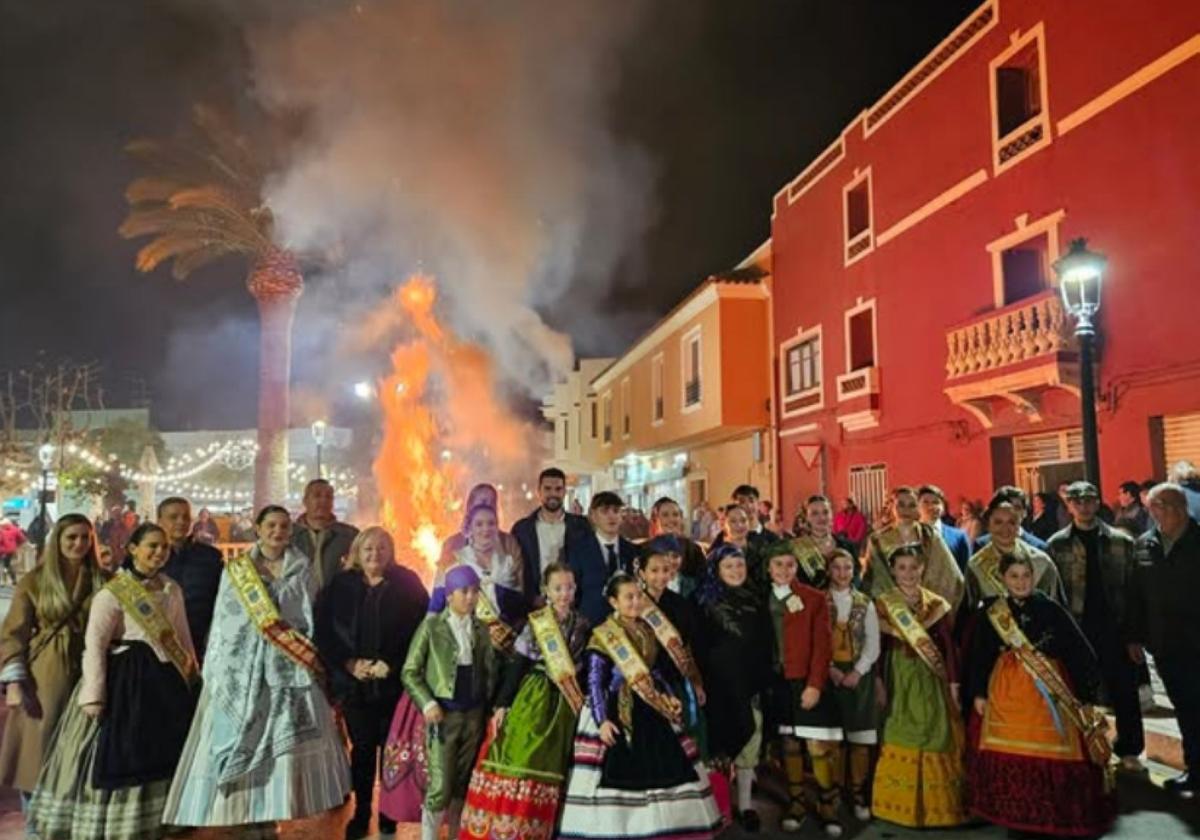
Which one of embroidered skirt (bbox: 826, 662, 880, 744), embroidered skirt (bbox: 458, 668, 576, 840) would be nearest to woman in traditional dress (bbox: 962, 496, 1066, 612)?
embroidered skirt (bbox: 826, 662, 880, 744)

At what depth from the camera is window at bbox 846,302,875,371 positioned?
17.3m

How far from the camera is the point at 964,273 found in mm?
13688

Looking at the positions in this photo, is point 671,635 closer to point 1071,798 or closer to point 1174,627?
point 1071,798

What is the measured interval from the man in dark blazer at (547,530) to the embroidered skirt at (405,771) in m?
1.12

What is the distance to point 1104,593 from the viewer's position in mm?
6289

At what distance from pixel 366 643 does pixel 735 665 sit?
7.18 ft

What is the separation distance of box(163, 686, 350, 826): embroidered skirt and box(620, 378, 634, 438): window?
2548 centimetres

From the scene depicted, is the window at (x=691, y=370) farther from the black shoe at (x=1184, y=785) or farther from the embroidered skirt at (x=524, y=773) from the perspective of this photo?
the embroidered skirt at (x=524, y=773)

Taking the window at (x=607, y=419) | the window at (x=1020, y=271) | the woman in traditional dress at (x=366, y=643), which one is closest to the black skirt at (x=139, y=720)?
the woman in traditional dress at (x=366, y=643)

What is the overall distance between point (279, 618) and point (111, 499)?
980 inches

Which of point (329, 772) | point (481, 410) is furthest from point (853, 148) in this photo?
point (481, 410)

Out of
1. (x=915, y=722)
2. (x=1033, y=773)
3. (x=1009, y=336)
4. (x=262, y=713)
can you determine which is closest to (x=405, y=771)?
(x=262, y=713)

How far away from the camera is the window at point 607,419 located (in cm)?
3394

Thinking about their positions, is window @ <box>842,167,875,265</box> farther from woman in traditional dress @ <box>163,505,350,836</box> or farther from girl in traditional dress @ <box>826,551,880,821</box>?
woman in traditional dress @ <box>163,505,350,836</box>
